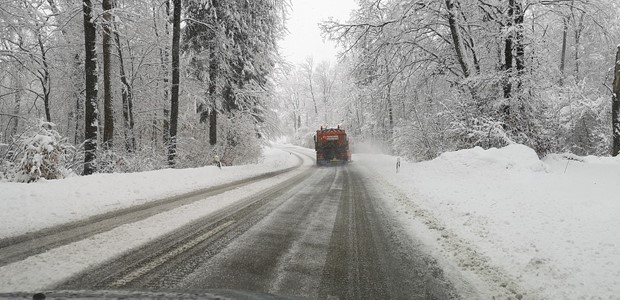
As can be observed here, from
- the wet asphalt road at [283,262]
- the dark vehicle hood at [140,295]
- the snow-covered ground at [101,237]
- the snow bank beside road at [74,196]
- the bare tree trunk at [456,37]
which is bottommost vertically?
the wet asphalt road at [283,262]

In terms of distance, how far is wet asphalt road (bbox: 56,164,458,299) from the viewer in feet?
11.8

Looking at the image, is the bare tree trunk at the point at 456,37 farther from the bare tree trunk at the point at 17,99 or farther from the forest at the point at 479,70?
the bare tree trunk at the point at 17,99

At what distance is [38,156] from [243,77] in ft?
41.0

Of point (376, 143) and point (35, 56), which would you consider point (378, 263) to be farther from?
point (376, 143)

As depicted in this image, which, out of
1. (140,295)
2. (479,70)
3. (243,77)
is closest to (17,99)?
(243,77)

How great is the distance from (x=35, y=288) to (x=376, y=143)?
40.4 m

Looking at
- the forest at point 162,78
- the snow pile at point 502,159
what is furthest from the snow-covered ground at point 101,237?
the snow pile at point 502,159

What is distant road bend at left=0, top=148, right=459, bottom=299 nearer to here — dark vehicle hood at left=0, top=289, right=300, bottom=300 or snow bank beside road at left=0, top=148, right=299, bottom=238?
dark vehicle hood at left=0, top=289, right=300, bottom=300

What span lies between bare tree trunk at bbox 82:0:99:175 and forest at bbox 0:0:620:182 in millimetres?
42

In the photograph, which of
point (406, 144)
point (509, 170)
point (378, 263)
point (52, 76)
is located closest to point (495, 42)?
point (509, 170)

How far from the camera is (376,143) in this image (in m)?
42.5

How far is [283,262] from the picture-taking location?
4379mm

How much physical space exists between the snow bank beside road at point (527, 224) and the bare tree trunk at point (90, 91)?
9907mm

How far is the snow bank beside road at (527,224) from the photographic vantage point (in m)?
3.91
